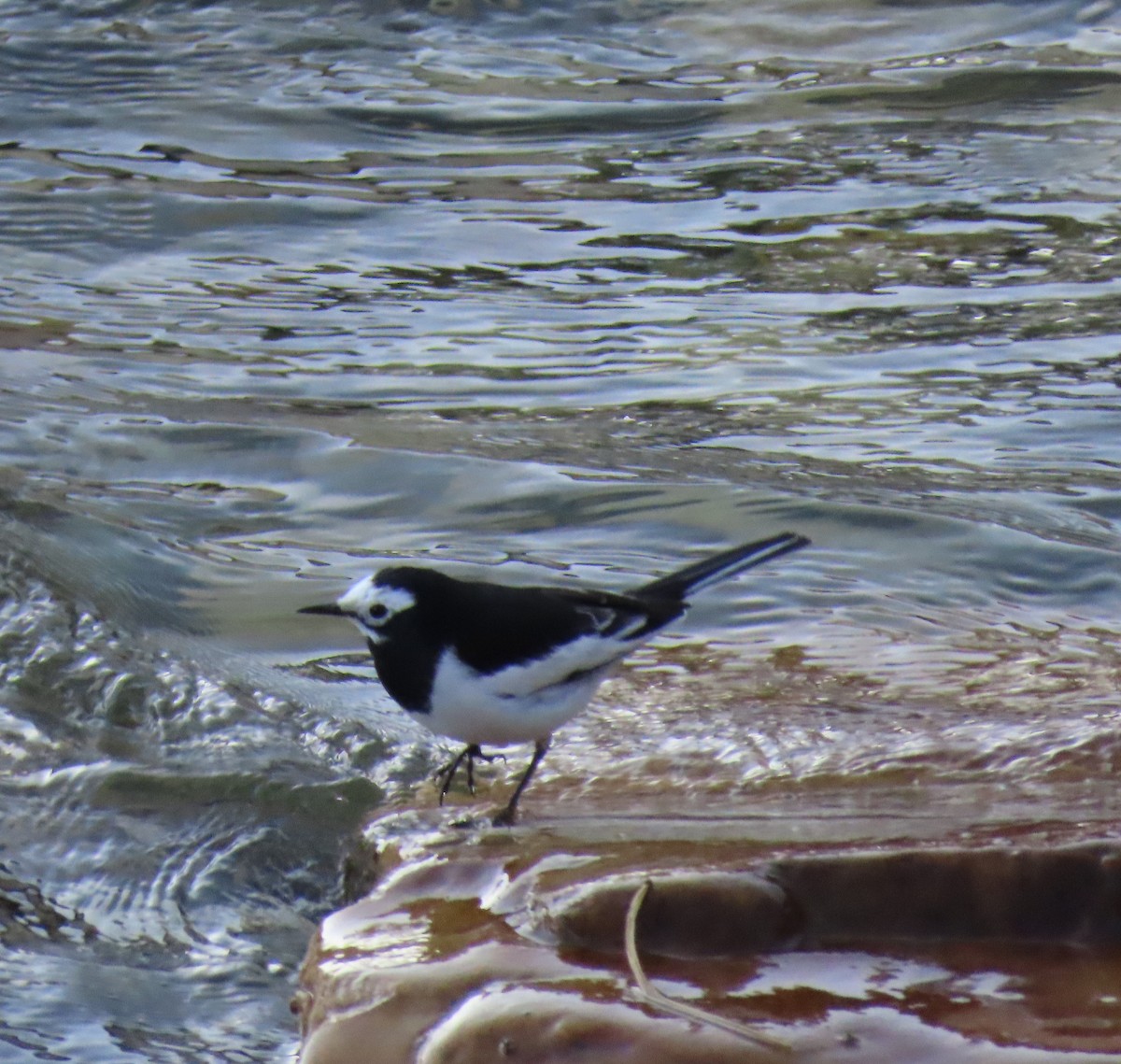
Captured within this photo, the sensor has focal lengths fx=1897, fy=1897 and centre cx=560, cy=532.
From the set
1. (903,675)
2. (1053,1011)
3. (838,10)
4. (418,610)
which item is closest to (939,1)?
(838,10)

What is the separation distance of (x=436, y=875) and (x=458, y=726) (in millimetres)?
540

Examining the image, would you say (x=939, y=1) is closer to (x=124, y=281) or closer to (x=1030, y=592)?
(x=124, y=281)

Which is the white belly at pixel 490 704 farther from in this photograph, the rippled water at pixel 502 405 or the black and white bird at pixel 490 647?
the rippled water at pixel 502 405

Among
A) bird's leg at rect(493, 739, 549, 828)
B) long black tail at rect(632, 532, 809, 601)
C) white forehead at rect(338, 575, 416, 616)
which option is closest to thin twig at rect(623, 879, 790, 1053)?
bird's leg at rect(493, 739, 549, 828)

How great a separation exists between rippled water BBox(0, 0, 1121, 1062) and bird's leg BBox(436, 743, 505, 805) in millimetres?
160

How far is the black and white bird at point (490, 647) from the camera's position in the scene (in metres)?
4.11

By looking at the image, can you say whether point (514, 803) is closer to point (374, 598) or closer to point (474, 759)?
point (374, 598)

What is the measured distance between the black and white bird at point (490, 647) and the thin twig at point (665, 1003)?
1.01m

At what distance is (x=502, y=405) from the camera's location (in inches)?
345

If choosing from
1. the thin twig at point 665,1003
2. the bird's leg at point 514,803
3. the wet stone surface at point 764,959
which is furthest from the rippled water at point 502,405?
the thin twig at point 665,1003

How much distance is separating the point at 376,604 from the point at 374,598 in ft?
0.05

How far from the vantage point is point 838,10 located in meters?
14.5

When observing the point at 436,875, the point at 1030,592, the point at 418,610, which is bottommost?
the point at 1030,592

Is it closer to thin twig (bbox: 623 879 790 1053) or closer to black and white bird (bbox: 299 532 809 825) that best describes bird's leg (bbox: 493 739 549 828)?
black and white bird (bbox: 299 532 809 825)
